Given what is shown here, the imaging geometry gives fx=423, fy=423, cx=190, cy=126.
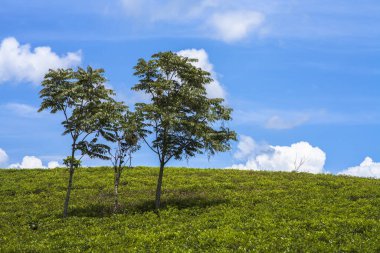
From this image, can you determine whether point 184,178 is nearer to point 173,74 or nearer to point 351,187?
point 173,74

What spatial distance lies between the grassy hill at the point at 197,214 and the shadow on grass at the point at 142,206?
3.2 inches

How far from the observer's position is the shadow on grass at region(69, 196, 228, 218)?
32.7 metres

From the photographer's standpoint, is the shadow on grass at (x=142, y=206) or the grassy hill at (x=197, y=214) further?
the shadow on grass at (x=142, y=206)

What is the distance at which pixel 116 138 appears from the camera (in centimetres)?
3353

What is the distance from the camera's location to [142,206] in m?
33.6

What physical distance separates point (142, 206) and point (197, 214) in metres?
5.38

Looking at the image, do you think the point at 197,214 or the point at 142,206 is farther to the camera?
the point at 142,206

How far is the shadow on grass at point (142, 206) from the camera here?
107 feet

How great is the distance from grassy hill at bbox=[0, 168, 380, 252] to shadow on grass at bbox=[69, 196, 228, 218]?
0.27ft

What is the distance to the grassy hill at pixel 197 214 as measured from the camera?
75.1ft

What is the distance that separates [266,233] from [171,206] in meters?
10.8

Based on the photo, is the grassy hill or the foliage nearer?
the grassy hill

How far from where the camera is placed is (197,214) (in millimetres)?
30422

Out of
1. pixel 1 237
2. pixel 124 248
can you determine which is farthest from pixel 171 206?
pixel 1 237
